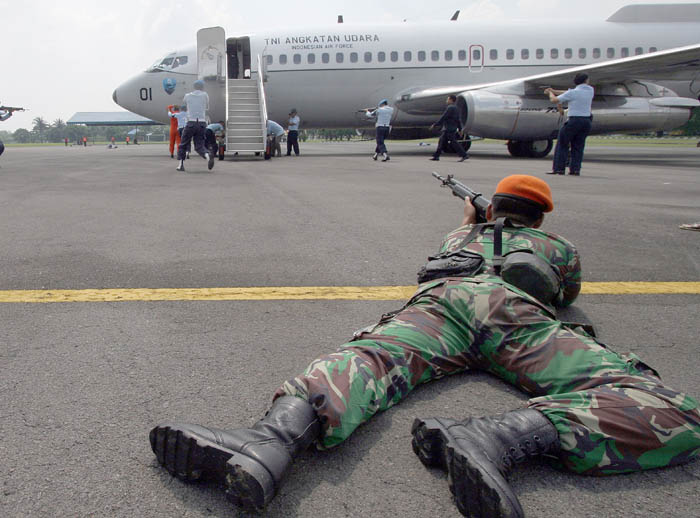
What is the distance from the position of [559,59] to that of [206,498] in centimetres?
1834

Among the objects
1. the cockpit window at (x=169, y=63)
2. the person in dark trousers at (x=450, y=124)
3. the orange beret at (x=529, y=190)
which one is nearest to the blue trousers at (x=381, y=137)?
the person in dark trousers at (x=450, y=124)

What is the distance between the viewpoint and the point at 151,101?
56.0 ft

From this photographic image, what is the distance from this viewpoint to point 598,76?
48.2 ft

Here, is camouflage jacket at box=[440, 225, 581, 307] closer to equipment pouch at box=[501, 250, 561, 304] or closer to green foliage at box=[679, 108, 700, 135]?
equipment pouch at box=[501, 250, 561, 304]

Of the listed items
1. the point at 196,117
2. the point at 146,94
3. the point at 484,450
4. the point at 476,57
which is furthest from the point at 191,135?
the point at 484,450

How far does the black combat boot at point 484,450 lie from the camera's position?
134 cm

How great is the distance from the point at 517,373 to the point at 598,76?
15.1 m

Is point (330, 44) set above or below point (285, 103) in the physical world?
above

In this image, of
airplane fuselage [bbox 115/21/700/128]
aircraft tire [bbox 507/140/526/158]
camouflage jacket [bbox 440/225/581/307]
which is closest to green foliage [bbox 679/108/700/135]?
airplane fuselage [bbox 115/21/700/128]

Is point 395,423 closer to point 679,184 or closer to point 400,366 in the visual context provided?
point 400,366

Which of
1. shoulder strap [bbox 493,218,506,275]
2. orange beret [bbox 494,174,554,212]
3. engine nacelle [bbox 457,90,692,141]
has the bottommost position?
shoulder strap [bbox 493,218,506,275]

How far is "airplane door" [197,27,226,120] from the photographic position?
16438 mm

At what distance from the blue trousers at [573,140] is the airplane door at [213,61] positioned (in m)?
10.6

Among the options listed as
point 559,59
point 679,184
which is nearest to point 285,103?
point 559,59
